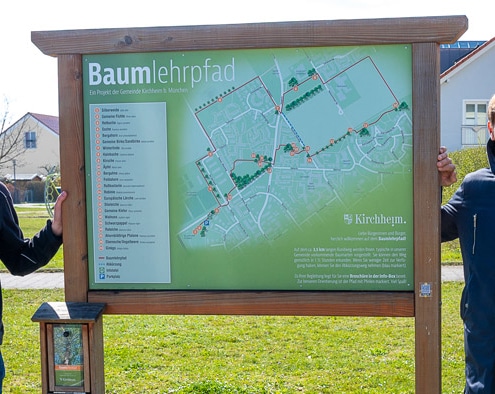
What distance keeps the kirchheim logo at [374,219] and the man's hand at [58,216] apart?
1.50 meters

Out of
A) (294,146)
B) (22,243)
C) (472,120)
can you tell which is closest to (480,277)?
(294,146)

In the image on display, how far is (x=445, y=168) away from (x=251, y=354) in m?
3.21

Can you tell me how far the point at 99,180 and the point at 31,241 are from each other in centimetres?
49

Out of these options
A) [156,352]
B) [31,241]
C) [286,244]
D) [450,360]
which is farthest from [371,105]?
[156,352]

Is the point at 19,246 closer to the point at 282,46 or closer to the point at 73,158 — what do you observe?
the point at 73,158

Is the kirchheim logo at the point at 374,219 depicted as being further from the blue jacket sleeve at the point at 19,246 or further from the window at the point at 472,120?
the window at the point at 472,120

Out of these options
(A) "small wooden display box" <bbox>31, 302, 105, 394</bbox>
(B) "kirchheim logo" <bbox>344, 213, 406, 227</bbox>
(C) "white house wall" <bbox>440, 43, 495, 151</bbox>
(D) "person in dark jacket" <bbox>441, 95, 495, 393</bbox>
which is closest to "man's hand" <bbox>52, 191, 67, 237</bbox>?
(A) "small wooden display box" <bbox>31, 302, 105, 394</bbox>

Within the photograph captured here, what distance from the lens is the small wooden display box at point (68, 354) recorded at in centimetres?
317

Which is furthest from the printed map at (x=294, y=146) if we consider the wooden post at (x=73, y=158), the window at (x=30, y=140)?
the window at (x=30, y=140)

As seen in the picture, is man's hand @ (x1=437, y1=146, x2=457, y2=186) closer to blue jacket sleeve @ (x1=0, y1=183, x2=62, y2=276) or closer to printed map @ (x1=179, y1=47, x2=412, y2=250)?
printed map @ (x1=179, y1=47, x2=412, y2=250)

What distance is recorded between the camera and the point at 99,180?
3.23 metres

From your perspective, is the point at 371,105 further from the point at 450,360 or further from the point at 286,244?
the point at 450,360

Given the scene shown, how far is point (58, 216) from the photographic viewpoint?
327cm

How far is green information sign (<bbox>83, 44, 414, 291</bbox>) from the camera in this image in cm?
309
